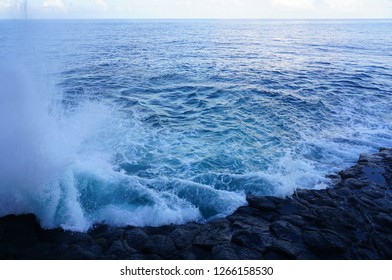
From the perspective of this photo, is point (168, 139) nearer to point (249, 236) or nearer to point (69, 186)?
point (69, 186)

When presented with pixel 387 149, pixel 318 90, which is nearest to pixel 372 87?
pixel 318 90

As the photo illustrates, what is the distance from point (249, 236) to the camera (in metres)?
6.39

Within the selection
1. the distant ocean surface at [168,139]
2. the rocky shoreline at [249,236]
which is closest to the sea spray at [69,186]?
the distant ocean surface at [168,139]

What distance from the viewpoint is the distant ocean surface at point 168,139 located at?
7.61 meters

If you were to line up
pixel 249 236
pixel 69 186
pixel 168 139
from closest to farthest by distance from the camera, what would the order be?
pixel 249 236 < pixel 69 186 < pixel 168 139

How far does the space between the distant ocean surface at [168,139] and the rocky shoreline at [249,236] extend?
1.53ft

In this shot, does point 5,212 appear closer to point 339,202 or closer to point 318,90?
point 339,202

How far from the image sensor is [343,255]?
5.91 m

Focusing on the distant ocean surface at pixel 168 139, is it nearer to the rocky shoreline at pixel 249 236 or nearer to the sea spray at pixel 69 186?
the sea spray at pixel 69 186

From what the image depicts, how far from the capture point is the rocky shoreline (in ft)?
19.4

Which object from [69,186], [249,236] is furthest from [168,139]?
[249,236]

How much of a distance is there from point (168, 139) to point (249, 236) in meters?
6.59

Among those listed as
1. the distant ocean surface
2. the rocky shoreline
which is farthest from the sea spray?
the rocky shoreline

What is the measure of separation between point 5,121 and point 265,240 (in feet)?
27.4
